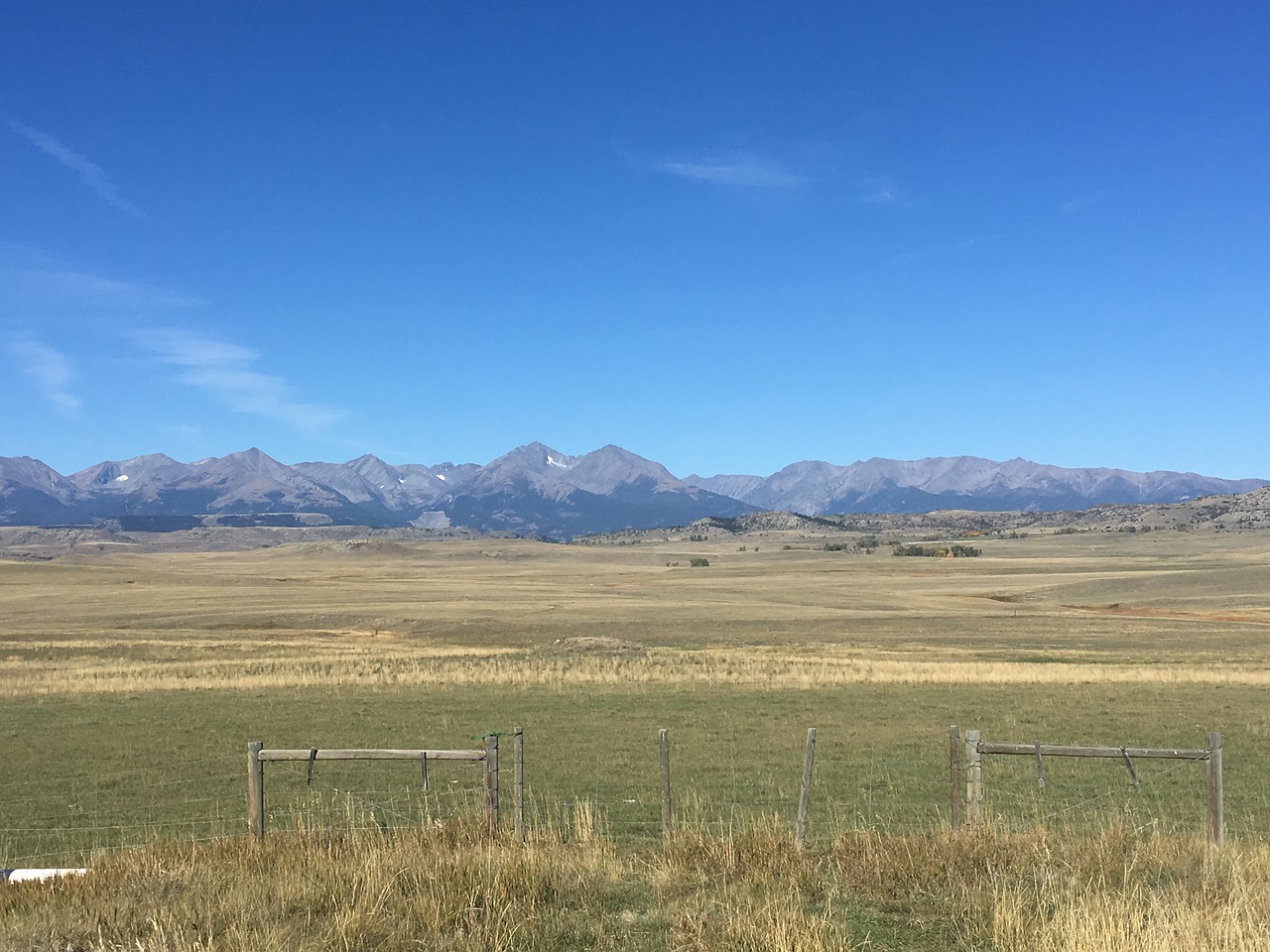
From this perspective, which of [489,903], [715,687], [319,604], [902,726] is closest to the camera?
[489,903]

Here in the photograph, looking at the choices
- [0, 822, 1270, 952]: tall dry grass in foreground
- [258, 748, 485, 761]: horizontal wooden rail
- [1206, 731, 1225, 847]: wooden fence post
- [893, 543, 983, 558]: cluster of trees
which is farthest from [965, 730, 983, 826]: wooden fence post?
[893, 543, 983, 558]: cluster of trees

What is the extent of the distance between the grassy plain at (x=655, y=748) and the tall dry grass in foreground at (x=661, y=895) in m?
0.05

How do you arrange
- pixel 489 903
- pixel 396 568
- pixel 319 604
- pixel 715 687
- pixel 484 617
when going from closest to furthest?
pixel 489 903
pixel 715 687
pixel 484 617
pixel 319 604
pixel 396 568

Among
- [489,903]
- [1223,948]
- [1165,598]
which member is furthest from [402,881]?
[1165,598]

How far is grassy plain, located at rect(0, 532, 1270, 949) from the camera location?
8738 mm

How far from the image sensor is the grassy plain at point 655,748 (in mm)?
8738

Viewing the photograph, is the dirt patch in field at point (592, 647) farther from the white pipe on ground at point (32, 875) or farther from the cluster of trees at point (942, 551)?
the cluster of trees at point (942, 551)

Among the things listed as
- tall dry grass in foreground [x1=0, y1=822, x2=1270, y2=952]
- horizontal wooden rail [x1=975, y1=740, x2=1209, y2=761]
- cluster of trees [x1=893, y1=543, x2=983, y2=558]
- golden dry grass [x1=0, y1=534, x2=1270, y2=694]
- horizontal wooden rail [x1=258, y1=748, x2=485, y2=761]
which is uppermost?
horizontal wooden rail [x1=258, y1=748, x2=485, y2=761]

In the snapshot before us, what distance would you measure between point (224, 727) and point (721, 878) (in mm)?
20397

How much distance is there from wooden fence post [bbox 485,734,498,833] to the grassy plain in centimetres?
46

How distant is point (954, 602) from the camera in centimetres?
8738

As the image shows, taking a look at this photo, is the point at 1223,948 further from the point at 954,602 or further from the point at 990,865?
the point at 954,602

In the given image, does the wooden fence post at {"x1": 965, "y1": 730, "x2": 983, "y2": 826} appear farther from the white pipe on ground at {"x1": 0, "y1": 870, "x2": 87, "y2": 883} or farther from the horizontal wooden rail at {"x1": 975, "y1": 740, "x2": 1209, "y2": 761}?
the white pipe on ground at {"x1": 0, "y1": 870, "x2": 87, "y2": 883}

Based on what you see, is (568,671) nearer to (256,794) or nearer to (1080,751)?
(256,794)
